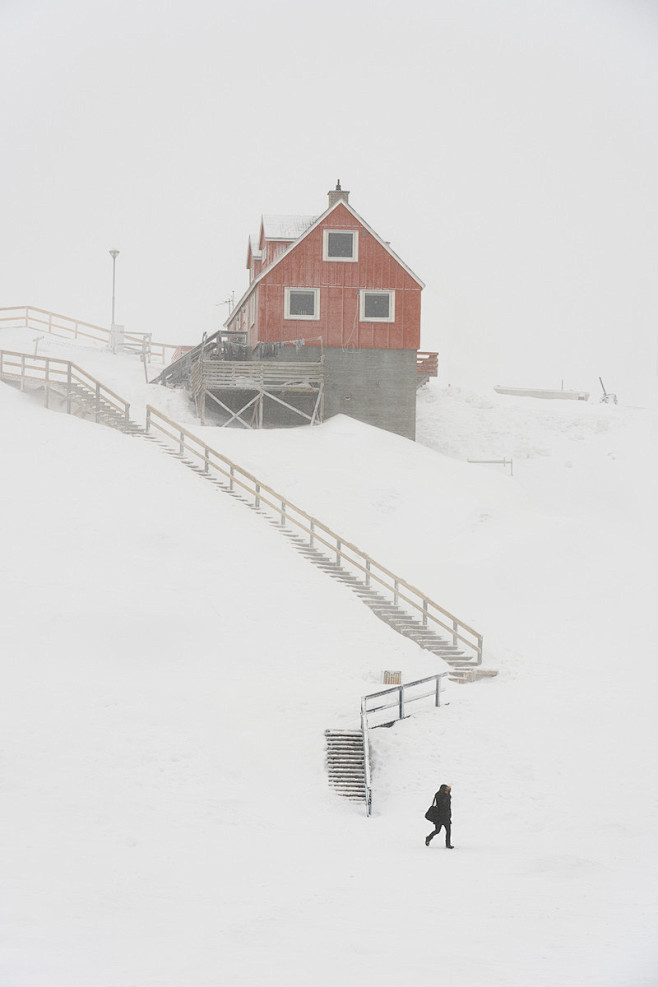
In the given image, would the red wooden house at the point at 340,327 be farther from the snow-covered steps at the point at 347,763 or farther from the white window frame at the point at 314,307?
the snow-covered steps at the point at 347,763

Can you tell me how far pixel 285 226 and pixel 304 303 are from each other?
5892mm

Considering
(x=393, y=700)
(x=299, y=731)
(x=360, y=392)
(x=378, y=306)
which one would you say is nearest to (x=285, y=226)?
(x=378, y=306)

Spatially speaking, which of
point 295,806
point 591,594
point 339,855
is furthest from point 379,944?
point 591,594

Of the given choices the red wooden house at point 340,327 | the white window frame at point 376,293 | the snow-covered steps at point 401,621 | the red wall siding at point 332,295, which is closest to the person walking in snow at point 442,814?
the snow-covered steps at point 401,621

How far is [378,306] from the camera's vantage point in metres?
43.9

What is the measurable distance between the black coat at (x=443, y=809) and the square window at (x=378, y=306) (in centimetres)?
2908

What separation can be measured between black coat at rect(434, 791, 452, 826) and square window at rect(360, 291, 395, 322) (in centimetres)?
2908

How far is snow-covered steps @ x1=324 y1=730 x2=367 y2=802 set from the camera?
65.7ft

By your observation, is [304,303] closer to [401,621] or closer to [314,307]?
[314,307]

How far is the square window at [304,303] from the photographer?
43.8 meters

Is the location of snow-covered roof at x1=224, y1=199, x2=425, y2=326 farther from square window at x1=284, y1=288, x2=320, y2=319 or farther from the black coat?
the black coat

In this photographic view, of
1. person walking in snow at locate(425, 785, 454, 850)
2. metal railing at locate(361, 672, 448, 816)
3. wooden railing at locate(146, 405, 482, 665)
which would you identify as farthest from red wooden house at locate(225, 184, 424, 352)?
person walking in snow at locate(425, 785, 454, 850)

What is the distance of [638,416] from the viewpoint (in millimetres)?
52812

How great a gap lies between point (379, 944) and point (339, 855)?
4547mm
